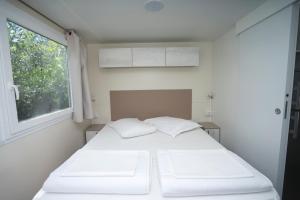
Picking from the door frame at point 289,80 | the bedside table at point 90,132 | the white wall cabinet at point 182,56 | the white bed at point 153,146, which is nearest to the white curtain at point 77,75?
the bedside table at point 90,132

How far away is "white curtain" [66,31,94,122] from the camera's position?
6.75ft

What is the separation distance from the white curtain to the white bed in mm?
521

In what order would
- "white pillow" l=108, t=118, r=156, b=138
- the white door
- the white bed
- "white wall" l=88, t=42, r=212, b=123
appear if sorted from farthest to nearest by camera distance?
"white wall" l=88, t=42, r=212, b=123
"white pillow" l=108, t=118, r=156, b=138
the white door
the white bed

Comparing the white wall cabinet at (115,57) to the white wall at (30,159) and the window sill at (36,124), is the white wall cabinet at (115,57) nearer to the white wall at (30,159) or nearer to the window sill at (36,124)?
the window sill at (36,124)

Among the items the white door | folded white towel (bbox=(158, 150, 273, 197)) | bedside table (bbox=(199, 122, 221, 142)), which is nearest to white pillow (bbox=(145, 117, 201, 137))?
bedside table (bbox=(199, 122, 221, 142))

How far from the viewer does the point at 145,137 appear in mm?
1979

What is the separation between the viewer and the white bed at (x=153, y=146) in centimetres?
93

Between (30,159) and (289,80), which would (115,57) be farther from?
(289,80)

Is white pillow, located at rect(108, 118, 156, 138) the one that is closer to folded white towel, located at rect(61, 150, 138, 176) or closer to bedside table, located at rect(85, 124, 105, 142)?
bedside table, located at rect(85, 124, 105, 142)

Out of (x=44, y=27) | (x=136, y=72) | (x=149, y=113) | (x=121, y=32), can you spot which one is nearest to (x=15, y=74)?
(x=44, y=27)

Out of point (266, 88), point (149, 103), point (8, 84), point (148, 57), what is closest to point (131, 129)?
point (149, 103)

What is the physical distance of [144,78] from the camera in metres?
2.74

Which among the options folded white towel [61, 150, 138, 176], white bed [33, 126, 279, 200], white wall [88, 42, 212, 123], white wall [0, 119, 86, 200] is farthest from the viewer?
white wall [88, 42, 212, 123]

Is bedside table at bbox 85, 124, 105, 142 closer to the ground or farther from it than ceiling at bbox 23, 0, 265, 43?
closer to the ground
